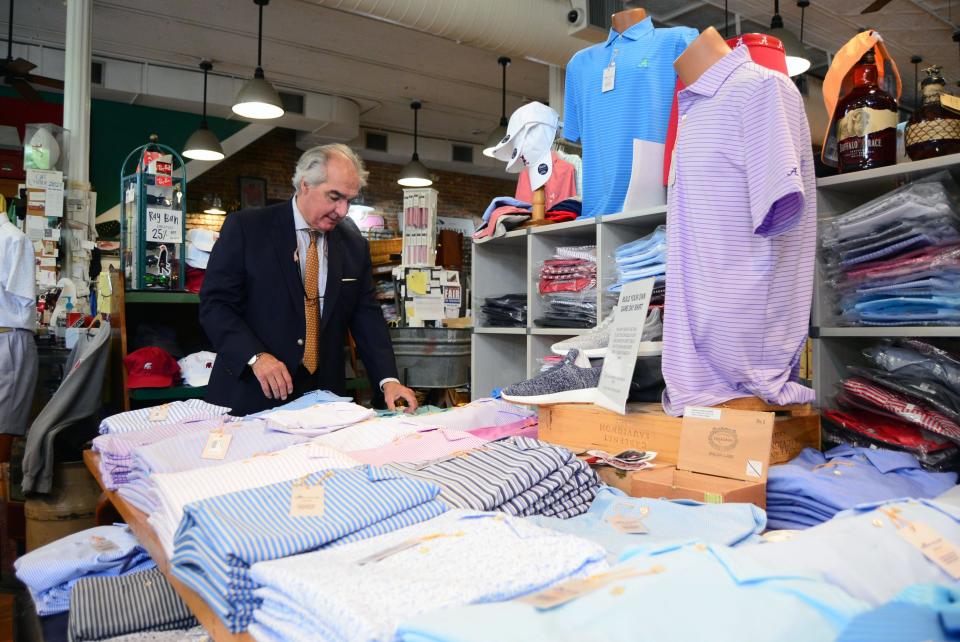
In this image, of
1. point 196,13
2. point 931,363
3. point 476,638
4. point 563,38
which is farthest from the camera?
point 196,13

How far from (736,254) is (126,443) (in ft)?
5.37

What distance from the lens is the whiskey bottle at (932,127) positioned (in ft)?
6.04

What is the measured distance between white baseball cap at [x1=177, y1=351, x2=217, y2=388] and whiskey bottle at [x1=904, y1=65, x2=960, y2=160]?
3.35 m

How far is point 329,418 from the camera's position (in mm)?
2027

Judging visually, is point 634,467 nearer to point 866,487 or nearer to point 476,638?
point 866,487

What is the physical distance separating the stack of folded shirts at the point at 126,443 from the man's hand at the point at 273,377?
0.39 metres

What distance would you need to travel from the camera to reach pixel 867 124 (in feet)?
6.34

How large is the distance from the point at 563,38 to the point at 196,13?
3741 millimetres

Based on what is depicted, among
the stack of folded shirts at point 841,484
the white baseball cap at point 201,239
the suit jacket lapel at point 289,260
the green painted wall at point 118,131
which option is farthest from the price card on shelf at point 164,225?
the green painted wall at point 118,131

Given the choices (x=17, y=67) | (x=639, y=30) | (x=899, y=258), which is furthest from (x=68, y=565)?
(x=17, y=67)

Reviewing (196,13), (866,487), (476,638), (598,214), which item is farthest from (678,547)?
(196,13)

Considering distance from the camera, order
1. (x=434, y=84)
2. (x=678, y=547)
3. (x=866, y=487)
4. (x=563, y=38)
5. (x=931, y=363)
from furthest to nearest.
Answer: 1. (x=434, y=84)
2. (x=563, y=38)
3. (x=931, y=363)
4. (x=866, y=487)
5. (x=678, y=547)

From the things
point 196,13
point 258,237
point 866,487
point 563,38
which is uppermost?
point 196,13

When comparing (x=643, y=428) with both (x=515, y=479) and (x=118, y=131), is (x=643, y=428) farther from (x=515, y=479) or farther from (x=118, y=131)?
(x=118, y=131)
